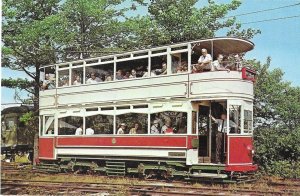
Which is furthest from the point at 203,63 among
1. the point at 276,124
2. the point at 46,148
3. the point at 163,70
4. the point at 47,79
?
the point at 46,148

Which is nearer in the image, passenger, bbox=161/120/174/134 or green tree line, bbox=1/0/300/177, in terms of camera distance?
passenger, bbox=161/120/174/134

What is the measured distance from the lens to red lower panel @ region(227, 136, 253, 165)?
9.05m

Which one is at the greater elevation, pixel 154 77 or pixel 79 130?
pixel 154 77

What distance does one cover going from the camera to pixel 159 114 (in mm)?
9992

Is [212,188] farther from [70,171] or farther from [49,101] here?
[49,101]

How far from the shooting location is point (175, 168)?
979 centimetres

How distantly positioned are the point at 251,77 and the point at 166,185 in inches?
111

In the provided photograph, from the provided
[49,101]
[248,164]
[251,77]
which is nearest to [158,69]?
[251,77]

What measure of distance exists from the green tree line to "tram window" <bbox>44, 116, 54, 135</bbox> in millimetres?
861

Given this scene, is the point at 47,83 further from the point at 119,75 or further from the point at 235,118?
the point at 235,118

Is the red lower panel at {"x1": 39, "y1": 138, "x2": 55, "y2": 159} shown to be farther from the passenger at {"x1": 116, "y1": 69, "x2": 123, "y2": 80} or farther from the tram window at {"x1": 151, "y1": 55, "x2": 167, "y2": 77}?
the tram window at {"x1": 151, "y1": 55, "x2": 167, "y2": 77}

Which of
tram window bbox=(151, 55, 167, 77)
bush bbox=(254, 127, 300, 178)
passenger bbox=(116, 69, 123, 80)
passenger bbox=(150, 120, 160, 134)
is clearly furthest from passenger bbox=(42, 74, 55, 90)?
bush bbox=(254, 127, 300, 178)

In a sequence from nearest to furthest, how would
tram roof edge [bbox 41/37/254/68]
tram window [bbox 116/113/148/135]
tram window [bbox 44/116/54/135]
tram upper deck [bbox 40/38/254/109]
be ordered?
tram upper deck [bbox 40/38/254/109], tram roof edge [bbox 41/37/254/68], tram window [bbox 116/113/148/135], tram window [bbox 44/116/54/135]

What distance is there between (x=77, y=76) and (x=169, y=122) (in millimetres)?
2965
